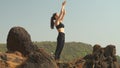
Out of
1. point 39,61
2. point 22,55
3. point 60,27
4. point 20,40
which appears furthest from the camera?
point 60,27

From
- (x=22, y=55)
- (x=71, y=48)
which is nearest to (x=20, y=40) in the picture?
(x=22, y=55)

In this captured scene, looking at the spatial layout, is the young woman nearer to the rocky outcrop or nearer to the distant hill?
the rocky outcrop

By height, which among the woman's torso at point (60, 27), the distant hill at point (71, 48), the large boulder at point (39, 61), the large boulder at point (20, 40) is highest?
the woman's torso at point (60, 27)

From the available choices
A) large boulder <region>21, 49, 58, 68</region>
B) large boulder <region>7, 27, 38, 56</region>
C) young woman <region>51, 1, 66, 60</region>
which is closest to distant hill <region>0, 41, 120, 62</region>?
young woman <region>51, 1, 66, 60</region>

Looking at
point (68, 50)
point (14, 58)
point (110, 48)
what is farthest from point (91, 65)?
point (68, 50)

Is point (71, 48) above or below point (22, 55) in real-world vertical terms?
below

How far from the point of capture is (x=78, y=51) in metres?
58.5

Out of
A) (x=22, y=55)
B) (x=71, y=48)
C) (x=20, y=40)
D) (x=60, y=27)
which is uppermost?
(x=60, y=27)

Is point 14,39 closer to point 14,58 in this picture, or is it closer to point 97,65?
point 14,58

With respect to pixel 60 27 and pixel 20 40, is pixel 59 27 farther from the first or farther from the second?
pixel 20 40

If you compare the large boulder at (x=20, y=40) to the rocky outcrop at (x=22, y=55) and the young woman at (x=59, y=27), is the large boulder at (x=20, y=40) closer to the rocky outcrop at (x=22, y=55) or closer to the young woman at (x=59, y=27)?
the rocky outcrop at (x=22, y=55)

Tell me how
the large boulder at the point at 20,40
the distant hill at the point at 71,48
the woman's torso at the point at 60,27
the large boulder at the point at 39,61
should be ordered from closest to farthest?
the large boulder at the point at 39,61 < the large boulder at the point at 20,40 < the woman's torso at the point at 60,27 < the distant hill at the point at 71,48

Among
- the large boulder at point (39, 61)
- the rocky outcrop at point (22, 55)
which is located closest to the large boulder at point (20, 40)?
the rocky outcrop at point (22, 55)

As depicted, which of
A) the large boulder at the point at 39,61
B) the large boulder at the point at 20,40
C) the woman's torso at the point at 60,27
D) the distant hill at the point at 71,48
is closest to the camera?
the large boulder at the point at 39,61
